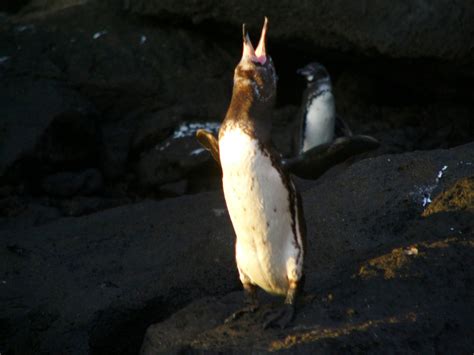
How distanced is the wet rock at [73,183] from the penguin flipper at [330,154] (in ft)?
6.05

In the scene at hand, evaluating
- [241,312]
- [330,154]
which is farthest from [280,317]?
[330,154]

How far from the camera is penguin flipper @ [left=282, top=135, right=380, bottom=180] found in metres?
6.04

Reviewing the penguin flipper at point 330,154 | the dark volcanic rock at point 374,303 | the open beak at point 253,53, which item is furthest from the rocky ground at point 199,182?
the open beak at point 253,53

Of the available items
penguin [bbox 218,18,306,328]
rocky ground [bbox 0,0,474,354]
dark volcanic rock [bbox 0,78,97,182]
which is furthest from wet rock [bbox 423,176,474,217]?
dark volcanic rock [bbox 0,78,97,182]

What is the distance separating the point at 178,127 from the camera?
26.3 ft

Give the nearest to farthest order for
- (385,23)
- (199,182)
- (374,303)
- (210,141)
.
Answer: (374,303) < (210,141) < (199,182) < (385,23)

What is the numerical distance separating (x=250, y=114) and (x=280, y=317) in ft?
2.85

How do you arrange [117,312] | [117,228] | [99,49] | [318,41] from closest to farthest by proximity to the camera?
[117,312] → [117,228] → [318,41] → [99,49]

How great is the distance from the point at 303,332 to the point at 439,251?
0.87 metres

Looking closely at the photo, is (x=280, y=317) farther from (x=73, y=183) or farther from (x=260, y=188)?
(x=73, y=183)

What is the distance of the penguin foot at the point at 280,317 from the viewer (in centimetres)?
390

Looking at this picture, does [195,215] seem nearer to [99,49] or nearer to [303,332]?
[303,332]

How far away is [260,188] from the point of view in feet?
13.0

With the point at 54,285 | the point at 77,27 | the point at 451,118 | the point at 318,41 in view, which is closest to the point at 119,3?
the point at 77,27
